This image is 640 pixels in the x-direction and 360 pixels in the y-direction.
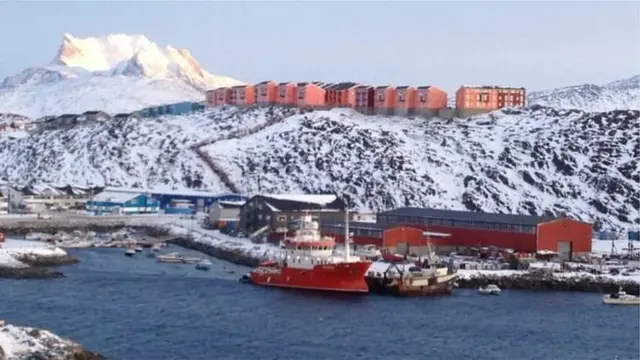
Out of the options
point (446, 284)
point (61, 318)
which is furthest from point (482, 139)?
point (61, 318)

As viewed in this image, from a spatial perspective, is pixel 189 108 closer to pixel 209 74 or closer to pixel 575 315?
pixel 575 315

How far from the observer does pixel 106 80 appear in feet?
277

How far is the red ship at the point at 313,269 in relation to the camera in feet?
78.1

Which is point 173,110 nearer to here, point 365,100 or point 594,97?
point 365,100

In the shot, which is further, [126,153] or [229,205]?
[126,153]

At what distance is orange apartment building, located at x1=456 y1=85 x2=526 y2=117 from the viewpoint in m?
49.8

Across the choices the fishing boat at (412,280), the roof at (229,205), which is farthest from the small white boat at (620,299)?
the roof at (229,205)

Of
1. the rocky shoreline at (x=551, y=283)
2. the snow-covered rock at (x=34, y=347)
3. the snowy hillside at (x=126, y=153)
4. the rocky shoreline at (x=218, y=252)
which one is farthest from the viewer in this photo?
the snowy hillside at (x=126, y=153)

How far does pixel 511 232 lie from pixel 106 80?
194 feet

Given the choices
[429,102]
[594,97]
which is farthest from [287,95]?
[594,97]

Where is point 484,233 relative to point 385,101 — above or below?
below

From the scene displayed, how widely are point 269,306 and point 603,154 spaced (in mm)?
24027

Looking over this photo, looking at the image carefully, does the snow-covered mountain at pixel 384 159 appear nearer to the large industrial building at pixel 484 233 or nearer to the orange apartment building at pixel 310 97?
the orange apartment building at pixel 310 97

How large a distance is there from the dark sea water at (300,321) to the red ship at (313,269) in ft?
1.81
